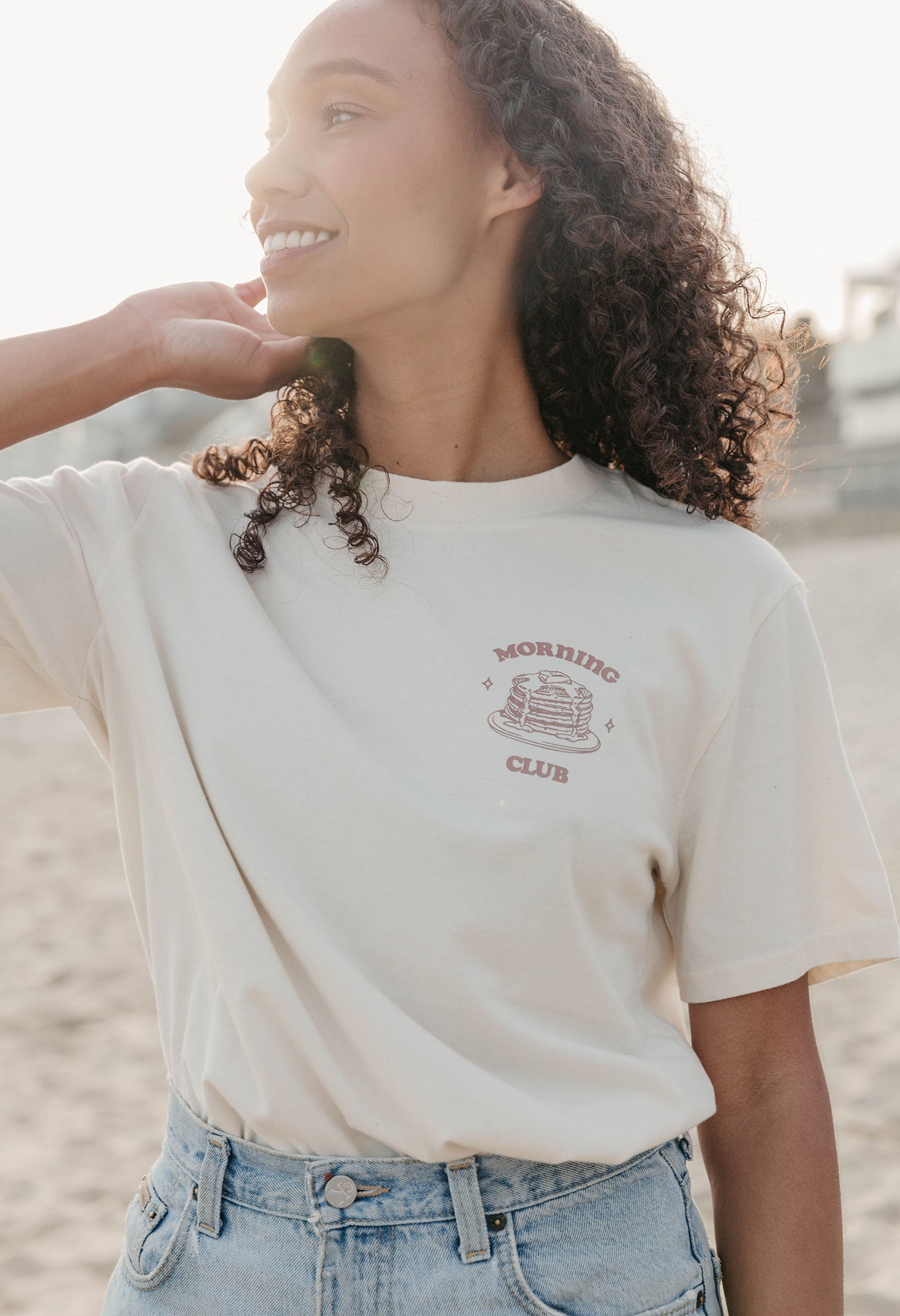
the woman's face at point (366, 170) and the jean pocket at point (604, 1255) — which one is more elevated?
the woman's face at point (366, 170)

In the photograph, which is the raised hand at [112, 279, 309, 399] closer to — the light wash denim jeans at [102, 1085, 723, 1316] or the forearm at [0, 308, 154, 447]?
the forearm at [0, 308, 154, 447]

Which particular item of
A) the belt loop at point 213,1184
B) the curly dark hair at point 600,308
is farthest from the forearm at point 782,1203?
the curly dark hair at point 600,308

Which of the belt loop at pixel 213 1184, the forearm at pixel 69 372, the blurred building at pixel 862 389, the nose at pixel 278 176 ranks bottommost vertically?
the belt loop at pixel 213 1184

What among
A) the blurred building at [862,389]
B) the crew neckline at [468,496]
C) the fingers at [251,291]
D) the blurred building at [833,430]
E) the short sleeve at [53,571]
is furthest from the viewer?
the blurred building at [862,389]

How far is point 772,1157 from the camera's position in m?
1.50

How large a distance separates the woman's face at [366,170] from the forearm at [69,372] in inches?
7.5

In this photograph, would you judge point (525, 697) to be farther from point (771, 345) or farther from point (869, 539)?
point (869, 539)

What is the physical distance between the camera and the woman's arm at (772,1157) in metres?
1.48

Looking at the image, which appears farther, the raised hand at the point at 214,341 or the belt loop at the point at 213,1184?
the raised hand at the point at 214,341

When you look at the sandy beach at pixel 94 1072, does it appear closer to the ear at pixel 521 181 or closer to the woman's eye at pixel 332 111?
the ear at pixel 521 181

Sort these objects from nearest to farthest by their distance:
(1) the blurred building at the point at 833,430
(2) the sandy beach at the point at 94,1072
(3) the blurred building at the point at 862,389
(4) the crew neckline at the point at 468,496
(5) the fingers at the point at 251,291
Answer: (4) the crew neckline at the point at 468,496 → (5) the fingers at the point at 251,291 → (2) the sandy beach at the point at 94,1072 → (1) the blurred building at the point at 833,430 → (3) the blurred building at the point at 862,389

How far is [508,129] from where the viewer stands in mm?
1605

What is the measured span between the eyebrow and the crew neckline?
0.48 metres

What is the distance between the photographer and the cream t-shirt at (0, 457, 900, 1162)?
1350mm
